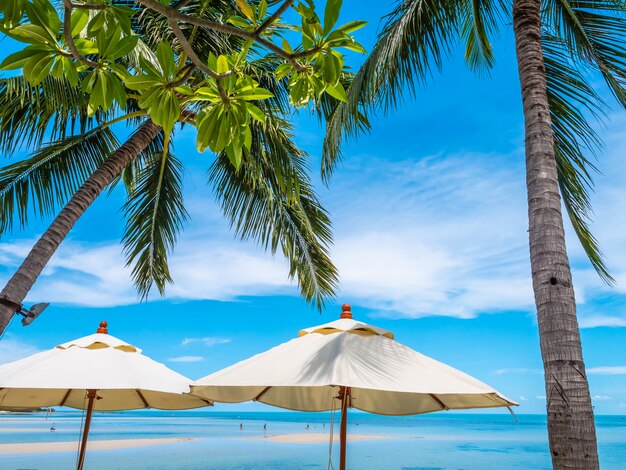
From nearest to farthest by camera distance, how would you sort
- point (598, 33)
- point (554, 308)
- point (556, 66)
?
point (554, 308), point (598, 33), point (556, 66)

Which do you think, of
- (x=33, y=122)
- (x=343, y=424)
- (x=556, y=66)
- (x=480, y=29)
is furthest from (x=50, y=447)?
(x=556, y=66)

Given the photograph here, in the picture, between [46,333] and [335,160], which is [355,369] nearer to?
[335,160]

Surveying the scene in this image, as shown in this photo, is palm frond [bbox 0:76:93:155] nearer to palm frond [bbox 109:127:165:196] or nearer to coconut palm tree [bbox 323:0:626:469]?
palm frond [bbox 109:127:165:196]

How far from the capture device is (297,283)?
9.36 meters

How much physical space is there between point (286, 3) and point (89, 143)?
23.4 ft

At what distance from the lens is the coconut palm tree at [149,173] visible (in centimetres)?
559

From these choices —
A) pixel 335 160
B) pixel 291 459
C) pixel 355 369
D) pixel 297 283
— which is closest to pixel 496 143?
pixel 297 283

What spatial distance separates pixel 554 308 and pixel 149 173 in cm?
778

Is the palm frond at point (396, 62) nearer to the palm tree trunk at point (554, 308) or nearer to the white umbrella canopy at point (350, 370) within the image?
the palm tree trunk at point (554, 308)

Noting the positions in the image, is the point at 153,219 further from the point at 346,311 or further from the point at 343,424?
the point at 343,424

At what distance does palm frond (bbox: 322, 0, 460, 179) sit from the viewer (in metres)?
5.46

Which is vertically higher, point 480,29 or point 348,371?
point 480,29

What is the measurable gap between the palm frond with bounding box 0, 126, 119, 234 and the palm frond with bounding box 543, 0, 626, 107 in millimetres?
5731

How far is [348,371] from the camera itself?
3363 mm
